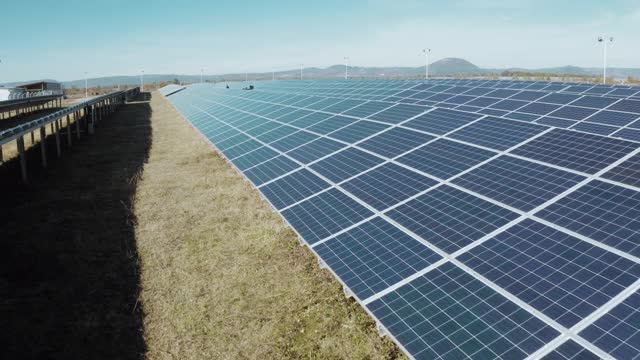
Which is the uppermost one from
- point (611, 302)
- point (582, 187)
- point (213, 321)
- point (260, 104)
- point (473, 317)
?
point (260, 104)

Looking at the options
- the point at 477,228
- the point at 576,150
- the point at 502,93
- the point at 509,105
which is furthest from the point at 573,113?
the point at 477,228

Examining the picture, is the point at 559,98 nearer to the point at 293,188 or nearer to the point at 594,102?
the point at 594,102

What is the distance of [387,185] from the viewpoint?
11086 millimetres

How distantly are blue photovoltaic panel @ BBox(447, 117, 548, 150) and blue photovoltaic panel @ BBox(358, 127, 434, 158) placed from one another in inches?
42.7

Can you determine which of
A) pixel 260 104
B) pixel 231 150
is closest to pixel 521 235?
pixel 231 150

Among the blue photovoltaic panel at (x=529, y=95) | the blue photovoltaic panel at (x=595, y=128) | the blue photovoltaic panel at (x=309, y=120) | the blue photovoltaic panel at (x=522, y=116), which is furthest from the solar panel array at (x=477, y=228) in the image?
the blue photovoltaic panel at (x=529, y=95)

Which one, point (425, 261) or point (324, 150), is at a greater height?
point (324, 150)

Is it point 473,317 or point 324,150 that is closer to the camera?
point 473,317

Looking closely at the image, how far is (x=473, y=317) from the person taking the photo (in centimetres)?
632

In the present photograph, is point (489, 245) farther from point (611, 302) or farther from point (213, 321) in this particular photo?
point (213, 321)

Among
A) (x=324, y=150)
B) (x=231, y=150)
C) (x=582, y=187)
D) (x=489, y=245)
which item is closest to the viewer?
(x=489, y=245)

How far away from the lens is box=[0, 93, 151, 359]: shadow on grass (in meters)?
9.23

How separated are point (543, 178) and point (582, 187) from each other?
83cm

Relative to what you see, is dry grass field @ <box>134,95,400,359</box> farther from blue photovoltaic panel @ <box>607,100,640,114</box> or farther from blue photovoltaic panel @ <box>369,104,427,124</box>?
blue photovoltaic panel @ <box>607,100,640,114</box>
